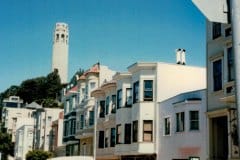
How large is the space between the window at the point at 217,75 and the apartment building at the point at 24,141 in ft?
223

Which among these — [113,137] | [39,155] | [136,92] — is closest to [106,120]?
[113,137]

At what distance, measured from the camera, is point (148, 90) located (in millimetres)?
37250

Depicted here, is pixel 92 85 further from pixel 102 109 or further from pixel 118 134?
pixel 118 134

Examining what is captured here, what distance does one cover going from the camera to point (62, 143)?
60.6 metres

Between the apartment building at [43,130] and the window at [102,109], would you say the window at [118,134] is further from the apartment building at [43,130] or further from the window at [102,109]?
the apartment building at [43,130]

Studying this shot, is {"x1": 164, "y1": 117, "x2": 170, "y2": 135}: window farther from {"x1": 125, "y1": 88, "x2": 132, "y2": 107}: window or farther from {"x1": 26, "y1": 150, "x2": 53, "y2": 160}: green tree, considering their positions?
{"x1": 26, "y1": 150, "x2": 53, "y2": 160}: green tree

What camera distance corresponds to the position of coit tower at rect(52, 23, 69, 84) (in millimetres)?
185000

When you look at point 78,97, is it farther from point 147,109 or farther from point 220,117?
point 220,117

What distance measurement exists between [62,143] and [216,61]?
38.9 m

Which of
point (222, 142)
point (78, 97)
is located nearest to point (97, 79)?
point (78, 97)

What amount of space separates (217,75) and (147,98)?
41.4 feet

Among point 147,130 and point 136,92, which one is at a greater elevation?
point 136,92

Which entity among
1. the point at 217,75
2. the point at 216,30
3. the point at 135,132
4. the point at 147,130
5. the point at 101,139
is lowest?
the point at 101,139

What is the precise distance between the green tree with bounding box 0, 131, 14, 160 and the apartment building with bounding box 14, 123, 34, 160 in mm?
11361
